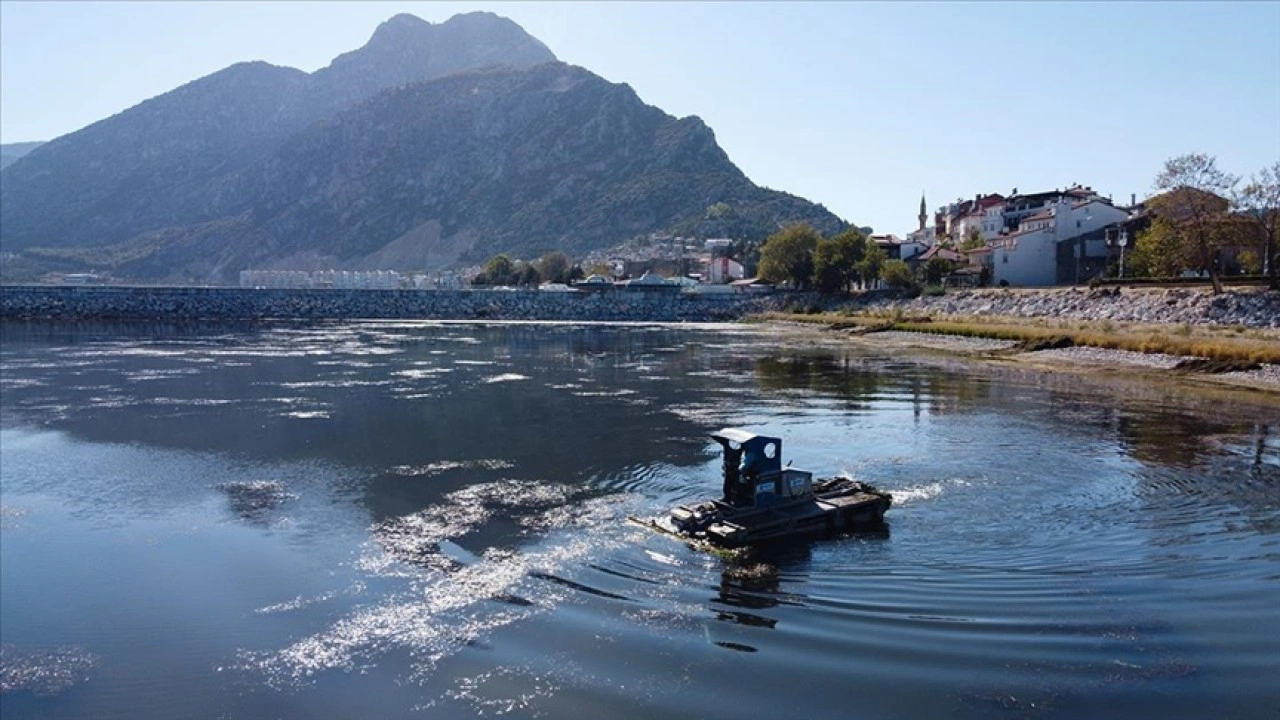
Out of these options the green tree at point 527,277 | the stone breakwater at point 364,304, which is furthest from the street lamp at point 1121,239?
the green tree at point 527,277

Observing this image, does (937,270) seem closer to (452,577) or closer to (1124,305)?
(1124,305)

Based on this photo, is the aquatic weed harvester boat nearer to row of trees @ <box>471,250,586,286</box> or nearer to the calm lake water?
the calm lake water

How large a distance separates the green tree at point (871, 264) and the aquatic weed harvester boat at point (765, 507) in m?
90.8

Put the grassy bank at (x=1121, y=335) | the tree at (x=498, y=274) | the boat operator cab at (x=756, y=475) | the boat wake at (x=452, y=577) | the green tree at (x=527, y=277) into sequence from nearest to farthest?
the boat wake at (x=452, y=577) < the boat operator cab at (x=756, y=475) < the grassy bank at (x=1121, y=335) < the green tree at (x=527, y=277) < the tree at (x=498, y=274)

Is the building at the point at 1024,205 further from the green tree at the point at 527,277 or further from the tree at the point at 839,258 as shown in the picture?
the green tree at the point at 527,277

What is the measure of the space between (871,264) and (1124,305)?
132ft

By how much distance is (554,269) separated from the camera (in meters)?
166

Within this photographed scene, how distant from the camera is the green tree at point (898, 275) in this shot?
102500 millimetres

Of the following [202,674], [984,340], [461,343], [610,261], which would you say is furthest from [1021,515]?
[610,261]

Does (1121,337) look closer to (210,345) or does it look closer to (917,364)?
(917,364)

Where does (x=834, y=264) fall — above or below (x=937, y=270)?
above

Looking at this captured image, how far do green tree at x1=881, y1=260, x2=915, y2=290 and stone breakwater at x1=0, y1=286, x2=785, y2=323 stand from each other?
18.1 meters

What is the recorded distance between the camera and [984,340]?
64562 mm

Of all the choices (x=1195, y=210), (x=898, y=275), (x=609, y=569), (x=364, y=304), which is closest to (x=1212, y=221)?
(x=1195, y=210)
